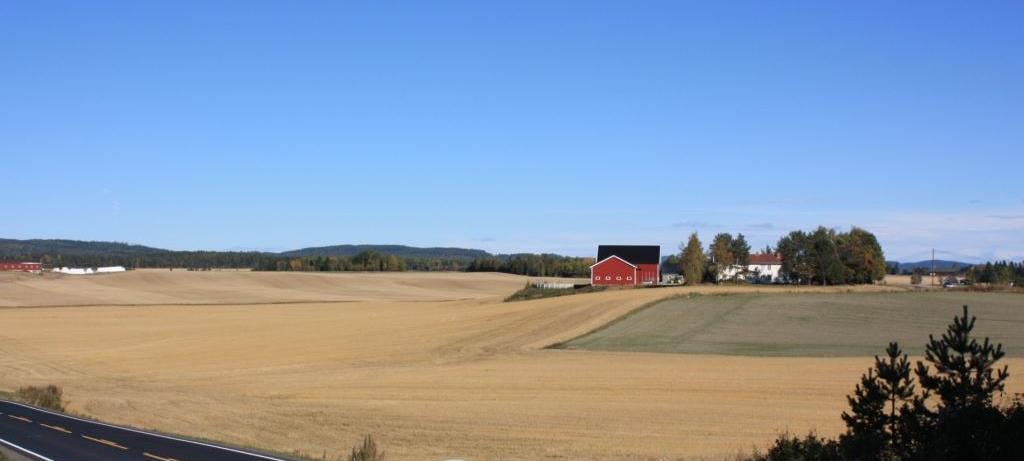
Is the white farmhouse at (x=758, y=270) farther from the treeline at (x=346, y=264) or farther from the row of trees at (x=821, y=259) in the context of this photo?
the treeline at (x=346, y=264)

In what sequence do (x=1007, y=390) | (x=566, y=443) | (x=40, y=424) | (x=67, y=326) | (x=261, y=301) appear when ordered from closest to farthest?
(x=566, y=443)
(x=40, y=424)
(x=1007, y=390)
(x=67, y=326)
(x=261, y=301)

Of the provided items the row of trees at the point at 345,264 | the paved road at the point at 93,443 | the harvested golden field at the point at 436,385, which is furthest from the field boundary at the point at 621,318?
the row of trees at the point at 345,264

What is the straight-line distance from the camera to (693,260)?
356 feet

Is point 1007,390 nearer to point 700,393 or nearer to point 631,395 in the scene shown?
point 700,393

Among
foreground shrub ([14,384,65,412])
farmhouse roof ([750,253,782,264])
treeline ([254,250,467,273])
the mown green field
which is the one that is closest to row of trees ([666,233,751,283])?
farmhouse roof ([750,253,782,264])

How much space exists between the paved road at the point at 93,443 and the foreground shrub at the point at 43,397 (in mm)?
3912

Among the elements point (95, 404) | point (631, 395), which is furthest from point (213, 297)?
point (631, 395)

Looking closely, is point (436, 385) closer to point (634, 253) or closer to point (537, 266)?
point (634, 253)

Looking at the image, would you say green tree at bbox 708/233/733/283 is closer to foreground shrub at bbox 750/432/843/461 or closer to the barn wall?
the barn wall

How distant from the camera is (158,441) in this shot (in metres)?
22.1

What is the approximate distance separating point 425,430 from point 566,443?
3904 millimetres

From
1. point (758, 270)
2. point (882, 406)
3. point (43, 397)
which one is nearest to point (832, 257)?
point (758, 270)

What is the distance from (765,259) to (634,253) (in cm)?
5463

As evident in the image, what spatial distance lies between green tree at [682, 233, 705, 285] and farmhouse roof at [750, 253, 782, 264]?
152 ft
